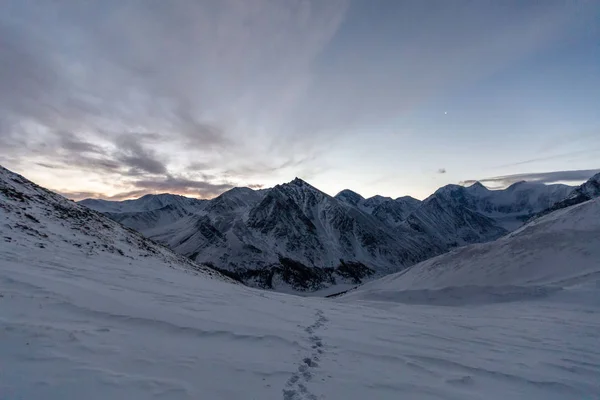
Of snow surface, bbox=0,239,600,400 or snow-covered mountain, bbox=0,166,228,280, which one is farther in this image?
snow-covered mountain, bbox=0,166,228,280

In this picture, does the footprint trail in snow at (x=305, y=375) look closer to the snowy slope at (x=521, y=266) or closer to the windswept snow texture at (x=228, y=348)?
the windswept snow texture at (x=228, y=348)

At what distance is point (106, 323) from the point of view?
822cm

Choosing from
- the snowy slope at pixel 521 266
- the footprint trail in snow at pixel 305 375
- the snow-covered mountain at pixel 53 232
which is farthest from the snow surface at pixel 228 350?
the snowy slope at pixel 521 266

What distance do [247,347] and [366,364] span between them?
3069 mm

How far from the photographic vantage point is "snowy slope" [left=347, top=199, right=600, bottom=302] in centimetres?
2716

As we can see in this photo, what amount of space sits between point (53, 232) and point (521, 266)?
37.5 meters

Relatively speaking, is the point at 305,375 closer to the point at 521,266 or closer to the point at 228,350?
the point at 228,350

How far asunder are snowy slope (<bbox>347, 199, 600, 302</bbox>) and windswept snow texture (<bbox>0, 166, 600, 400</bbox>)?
1282cm

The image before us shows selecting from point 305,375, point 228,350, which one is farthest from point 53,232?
point 305,375

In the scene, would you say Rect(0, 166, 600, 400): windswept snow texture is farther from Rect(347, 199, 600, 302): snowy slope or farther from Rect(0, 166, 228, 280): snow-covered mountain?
Rect(347, 199, 600, 302): snowy slope

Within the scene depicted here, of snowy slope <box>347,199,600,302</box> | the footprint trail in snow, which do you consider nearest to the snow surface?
the footprint trail in snow

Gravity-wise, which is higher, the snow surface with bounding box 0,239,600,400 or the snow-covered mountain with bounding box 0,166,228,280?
the snow-covered mountain with bounding box 0,166,228,280

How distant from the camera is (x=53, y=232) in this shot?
822 inches

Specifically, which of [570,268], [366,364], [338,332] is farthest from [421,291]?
[366,364]
